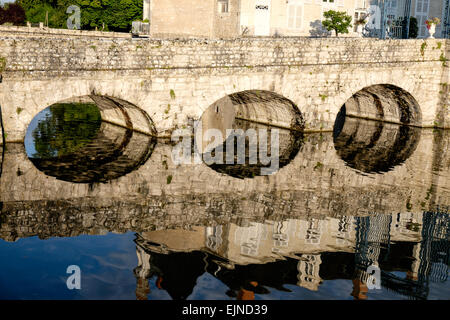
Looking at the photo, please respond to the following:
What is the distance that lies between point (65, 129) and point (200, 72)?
609cm

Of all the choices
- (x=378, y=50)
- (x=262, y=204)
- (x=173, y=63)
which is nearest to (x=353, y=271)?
(x=262, y=204)

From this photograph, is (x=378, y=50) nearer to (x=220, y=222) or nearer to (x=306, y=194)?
(x=306, y=194)

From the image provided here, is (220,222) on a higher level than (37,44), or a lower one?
lower

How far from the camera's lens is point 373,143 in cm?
2152

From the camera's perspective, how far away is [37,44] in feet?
54.1

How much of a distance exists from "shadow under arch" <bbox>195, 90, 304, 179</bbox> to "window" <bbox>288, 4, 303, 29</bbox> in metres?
7.53

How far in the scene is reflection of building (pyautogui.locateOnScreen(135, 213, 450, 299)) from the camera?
8836 millimetres

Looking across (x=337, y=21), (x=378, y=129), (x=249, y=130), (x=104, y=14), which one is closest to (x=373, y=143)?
(x=378, y=129)

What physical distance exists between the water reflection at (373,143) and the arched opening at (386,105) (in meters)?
0.44

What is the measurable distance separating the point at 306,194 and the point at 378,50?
10306mm

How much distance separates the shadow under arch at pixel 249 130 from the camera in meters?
17.3

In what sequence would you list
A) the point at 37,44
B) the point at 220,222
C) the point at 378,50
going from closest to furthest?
the point at 220,222
the point at 37,44
the point at 378,50

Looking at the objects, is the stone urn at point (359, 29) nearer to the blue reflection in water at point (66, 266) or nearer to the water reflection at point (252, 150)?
the water reflection at point (252, 150)

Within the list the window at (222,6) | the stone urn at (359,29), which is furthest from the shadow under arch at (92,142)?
the stone urn at (359,29)
